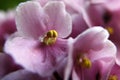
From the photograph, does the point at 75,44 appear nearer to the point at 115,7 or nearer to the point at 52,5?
the point at 52,5

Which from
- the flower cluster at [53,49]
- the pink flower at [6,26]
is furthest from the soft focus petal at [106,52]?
the pink flower at [6,26]

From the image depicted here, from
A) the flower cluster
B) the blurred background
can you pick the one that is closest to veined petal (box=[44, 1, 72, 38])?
the flower cluster

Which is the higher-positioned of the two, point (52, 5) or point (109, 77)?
point (52, 5)

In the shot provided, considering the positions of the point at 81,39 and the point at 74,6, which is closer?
the point at 81,39

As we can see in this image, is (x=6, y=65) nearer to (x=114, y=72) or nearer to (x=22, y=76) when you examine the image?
(x=22, y=76)

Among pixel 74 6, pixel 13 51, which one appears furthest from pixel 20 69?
pixel 74 6

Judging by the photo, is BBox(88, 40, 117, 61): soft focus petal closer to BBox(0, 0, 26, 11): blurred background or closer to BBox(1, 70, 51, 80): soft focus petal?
BBox(1, 70, 51, 80): soft focus petal
